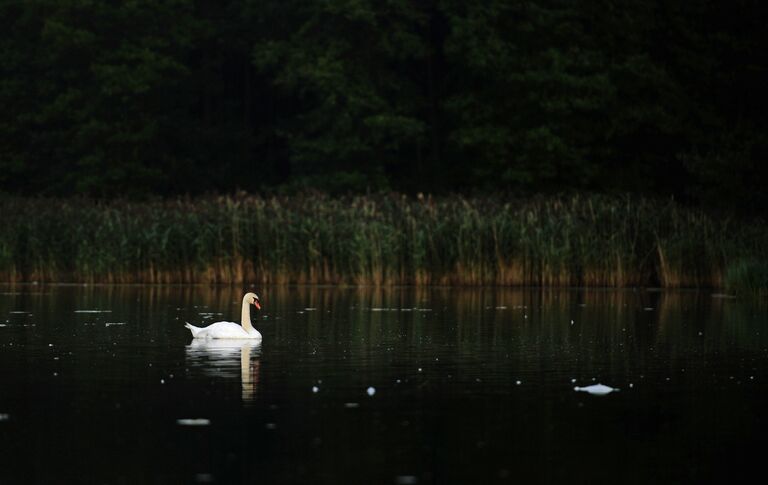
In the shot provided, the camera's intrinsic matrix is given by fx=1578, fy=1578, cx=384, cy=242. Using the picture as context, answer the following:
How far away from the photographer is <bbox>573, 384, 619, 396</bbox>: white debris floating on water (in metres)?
14.0

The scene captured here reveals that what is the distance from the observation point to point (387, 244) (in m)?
33.5

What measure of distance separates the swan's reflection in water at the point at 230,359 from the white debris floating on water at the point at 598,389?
115 inches

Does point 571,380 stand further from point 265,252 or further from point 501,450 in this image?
point 265,252

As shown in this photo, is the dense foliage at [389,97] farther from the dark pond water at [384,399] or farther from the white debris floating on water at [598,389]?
the white debris floating on water at [598,389]

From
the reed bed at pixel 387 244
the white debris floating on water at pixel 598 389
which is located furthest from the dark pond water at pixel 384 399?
the reed bed at pixel 387 244

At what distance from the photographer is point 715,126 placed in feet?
156

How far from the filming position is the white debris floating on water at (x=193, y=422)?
11789mm

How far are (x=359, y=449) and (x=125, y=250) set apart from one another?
2468 centimetres

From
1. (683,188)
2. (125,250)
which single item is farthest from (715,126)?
(125,250)

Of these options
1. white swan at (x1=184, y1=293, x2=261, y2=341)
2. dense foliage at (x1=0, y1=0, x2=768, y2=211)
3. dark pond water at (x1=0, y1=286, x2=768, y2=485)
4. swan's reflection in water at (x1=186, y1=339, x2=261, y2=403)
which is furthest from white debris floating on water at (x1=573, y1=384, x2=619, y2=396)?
dense foliage at (x1=0, y1=0, x2=768, y2=211)

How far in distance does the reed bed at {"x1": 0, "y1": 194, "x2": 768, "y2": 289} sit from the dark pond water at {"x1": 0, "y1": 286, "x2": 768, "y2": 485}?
8.58 meters

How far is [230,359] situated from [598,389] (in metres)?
4.76

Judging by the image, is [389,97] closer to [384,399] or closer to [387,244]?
[387,244]

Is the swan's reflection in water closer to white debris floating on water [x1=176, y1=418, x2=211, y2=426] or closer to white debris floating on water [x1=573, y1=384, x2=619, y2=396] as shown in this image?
white debris floating on water [x1=176, y1=418, x2=211, y2=426]
